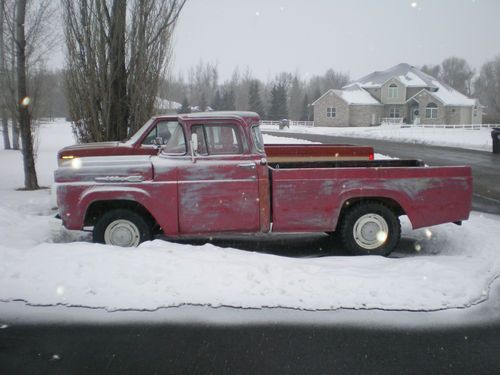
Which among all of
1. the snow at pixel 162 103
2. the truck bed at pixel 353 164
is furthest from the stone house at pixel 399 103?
the truck bed at pixel 353 164

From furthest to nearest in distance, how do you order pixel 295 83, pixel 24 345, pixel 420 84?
1. pixel 295 83
2. pixel 420 84
3. pixel 24 345

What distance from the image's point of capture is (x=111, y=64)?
10.5m

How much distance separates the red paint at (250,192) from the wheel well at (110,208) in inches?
4.8

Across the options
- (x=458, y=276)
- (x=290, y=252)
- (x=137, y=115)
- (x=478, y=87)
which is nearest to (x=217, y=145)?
(x=290, y=252)

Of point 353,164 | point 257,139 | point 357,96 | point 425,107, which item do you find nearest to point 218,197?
point 257,139

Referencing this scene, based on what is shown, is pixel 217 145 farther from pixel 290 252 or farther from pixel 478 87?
pixel 478 87

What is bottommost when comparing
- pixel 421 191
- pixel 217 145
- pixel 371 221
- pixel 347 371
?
pixel 347 371

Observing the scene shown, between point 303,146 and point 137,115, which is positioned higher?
point 137,115

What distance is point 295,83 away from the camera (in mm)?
100812

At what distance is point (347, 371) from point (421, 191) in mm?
3382

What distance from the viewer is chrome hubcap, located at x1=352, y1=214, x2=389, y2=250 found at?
6309mm

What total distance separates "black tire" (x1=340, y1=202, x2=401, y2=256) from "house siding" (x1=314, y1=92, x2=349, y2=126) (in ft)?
171

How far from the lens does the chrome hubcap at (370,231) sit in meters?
6.31

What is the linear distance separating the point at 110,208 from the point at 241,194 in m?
1.87
